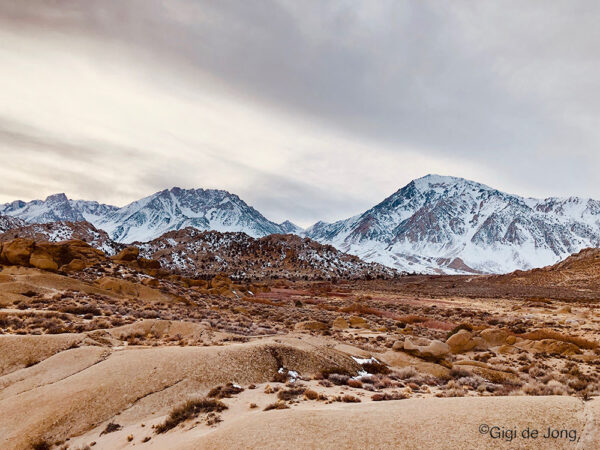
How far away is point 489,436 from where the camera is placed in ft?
18.7

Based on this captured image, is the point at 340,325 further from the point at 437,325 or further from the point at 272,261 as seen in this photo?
the point at 272,261

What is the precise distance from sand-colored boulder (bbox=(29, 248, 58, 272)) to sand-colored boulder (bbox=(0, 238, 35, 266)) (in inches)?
19.8

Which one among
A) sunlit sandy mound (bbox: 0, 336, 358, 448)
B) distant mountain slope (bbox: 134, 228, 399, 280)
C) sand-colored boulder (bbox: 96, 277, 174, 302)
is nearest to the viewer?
sunlit sandy mound (bbox: 0, 336, 358, 448)

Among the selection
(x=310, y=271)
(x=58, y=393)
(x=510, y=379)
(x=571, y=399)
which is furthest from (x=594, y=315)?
(x=310, y=271)

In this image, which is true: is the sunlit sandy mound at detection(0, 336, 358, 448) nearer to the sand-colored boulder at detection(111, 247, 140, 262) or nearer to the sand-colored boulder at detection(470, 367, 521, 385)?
the sand-colored boulder at detection(470, 367, 521, 385)

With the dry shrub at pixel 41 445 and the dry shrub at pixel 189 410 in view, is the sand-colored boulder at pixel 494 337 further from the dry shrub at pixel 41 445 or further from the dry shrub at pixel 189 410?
the dry shrub at pixel 41 445

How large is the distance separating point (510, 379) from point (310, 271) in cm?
15289

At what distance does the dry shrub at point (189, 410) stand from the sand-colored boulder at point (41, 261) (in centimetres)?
3647

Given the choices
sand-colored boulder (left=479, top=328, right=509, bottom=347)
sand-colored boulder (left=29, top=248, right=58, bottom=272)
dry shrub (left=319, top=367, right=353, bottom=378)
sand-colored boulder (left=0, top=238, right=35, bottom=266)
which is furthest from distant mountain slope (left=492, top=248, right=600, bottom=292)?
sand-colored boulder (left=0, top=238, right=35, bottom=266)

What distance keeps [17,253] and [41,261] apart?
2.65 meters

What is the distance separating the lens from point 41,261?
36750 millimetres

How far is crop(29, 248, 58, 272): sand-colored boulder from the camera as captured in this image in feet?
119

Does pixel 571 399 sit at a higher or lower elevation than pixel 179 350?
higher

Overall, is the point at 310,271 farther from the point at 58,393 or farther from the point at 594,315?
the point at 58,393
